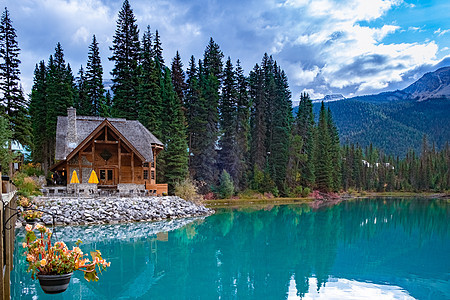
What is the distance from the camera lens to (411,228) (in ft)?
90.1

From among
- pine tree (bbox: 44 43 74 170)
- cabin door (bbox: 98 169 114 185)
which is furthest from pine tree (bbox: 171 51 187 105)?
cabin door (bbox: 98 169 114 185)

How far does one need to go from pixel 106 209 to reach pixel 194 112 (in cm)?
2094

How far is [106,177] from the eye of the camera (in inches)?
1155

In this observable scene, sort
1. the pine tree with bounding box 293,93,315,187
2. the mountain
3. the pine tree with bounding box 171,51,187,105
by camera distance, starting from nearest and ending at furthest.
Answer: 1. the pine tree with bounding box 171,51,187,105
2. the pine tree with bounding box 293,93,315,187
3. the mountain

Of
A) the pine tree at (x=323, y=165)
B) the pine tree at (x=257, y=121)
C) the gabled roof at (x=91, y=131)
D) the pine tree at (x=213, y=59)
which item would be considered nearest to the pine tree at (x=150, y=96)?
the gabled roof at (x=91, y=131)

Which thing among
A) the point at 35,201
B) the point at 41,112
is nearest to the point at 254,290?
the point at 35,201

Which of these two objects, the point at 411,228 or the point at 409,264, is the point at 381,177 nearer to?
the point at 411,228

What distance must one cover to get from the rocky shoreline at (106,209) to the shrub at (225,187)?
12.1 metres

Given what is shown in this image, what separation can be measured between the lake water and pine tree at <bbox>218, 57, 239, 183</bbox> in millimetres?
17917

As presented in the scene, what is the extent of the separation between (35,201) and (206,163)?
2154 centimetres

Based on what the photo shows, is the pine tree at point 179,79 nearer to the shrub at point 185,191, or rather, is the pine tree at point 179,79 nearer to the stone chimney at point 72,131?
the shrub at point 185,191

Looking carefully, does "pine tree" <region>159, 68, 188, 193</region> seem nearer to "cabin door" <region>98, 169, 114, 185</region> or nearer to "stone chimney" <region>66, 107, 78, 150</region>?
"cabin door" <region>98, 169, 114, 185</region>

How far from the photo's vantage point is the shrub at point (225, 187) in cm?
4034

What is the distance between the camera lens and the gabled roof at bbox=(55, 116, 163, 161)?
28227 mm
